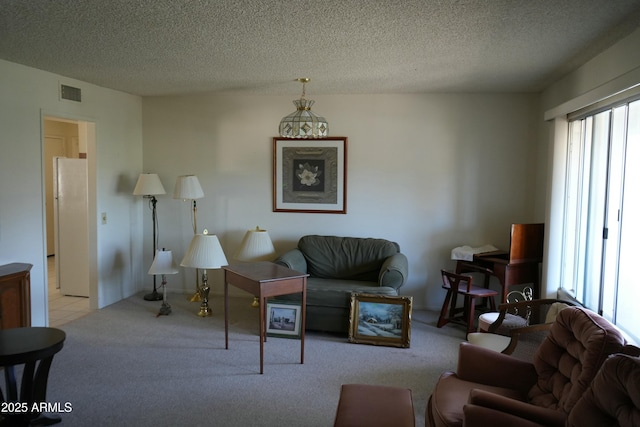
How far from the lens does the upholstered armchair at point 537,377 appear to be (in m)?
2.03

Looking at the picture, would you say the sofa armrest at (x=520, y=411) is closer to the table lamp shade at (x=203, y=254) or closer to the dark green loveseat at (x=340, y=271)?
the dark green loveseat at (x=340, y=271)

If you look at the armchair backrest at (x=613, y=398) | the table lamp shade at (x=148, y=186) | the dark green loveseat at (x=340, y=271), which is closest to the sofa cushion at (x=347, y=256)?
the dark green loveseat at (x=340, y=271)

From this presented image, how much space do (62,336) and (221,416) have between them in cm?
108

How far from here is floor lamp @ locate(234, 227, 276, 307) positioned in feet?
16.8

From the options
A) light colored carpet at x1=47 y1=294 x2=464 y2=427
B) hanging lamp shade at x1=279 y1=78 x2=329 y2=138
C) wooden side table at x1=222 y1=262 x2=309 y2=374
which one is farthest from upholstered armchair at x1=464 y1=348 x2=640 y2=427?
hanging lamp shade at x1=279 y1=78 x2=329 y2=138

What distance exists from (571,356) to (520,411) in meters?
0.49

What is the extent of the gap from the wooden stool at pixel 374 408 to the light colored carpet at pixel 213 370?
0.56 metres

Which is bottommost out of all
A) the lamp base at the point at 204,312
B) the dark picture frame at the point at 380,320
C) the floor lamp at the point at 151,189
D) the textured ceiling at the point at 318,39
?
the lamp base at the point at 204,312

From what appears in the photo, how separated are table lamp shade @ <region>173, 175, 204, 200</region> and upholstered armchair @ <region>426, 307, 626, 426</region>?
3.64 metres

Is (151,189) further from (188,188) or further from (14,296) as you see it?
(14,296)

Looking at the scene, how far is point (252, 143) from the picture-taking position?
566cm

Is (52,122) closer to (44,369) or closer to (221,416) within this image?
(44,369)

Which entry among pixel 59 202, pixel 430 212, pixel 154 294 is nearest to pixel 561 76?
pixel 430 212

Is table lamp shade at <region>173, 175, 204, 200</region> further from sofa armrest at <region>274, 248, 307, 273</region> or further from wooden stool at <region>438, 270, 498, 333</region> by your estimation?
Answer: wooden stool at <region>438, 270, 498, 333</region>
